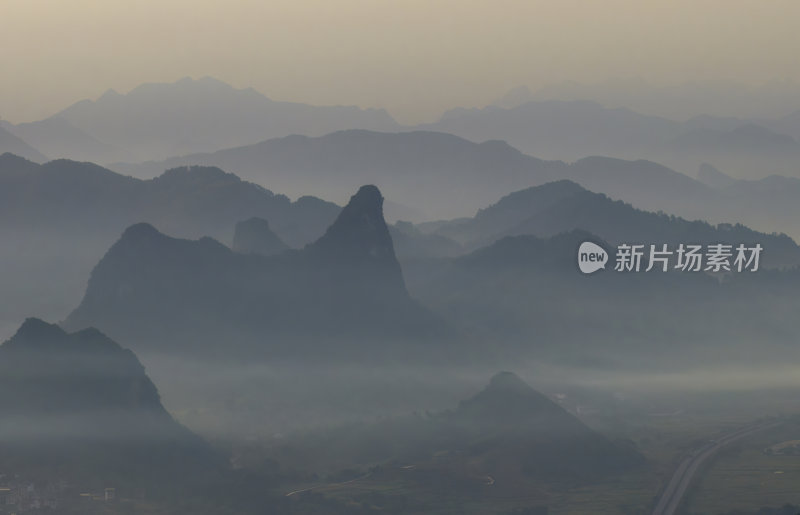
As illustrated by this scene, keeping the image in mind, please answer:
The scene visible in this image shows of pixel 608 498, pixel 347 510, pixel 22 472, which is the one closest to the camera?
pixel 22 472

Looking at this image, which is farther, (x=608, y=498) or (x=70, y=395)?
(x=608, y=498)

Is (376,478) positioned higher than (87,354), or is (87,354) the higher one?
(87,354)

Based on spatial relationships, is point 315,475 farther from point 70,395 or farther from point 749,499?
point 749,499

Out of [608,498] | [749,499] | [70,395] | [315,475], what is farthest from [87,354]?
[749,499]

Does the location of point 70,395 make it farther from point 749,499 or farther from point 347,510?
point 749,499

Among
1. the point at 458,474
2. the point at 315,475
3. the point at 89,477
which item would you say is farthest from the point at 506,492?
the point at 89,477

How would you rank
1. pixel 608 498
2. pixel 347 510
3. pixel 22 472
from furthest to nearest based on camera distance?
pixel 608 498 < pixel 347 510 < pixel 22 472
